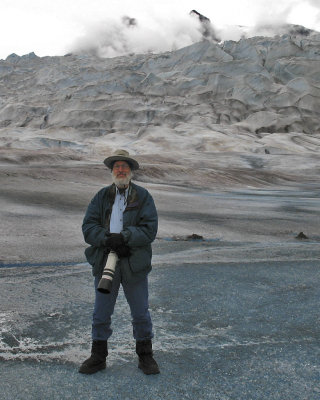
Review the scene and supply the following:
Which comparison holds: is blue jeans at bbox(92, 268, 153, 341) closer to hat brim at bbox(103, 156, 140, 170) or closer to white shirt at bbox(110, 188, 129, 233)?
white shirt at bbox(110, 188, 129, 233)

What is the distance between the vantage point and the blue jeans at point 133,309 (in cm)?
373

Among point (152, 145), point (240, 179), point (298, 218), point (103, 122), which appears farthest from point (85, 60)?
point (298, 218)

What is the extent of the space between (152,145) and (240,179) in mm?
27762

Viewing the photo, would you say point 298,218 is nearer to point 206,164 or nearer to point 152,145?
point 206,164

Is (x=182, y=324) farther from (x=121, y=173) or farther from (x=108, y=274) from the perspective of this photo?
(x=121, y=173)

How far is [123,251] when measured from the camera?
144 inches

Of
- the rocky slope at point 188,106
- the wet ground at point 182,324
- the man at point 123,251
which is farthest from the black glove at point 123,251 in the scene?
the rocky slope at point 188,106

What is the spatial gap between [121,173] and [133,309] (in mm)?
1174

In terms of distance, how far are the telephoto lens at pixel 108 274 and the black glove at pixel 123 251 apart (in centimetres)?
4

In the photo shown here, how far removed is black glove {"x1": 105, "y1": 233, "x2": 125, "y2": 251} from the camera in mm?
3594

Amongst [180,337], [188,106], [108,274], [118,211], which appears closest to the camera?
[108,274]

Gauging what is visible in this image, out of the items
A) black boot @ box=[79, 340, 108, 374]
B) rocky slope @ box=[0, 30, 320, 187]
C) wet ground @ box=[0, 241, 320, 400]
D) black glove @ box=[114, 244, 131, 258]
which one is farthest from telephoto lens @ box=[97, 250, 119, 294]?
rocky slope @ box=[0, 30, 320, 187]

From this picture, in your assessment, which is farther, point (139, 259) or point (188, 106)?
point (188, 106)

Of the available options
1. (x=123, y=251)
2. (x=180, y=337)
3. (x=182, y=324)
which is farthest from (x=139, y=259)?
(x=182, y=324)
